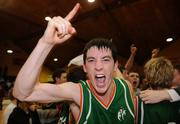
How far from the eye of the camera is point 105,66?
208 cm

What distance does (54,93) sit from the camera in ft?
5.94

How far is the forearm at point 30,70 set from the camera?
1554mm

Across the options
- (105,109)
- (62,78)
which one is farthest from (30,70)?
(62,78)

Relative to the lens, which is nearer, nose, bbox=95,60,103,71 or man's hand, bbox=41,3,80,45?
man's hand, bbox=41,3,80,45

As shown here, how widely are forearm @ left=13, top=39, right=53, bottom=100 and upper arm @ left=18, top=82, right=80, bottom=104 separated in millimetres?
84

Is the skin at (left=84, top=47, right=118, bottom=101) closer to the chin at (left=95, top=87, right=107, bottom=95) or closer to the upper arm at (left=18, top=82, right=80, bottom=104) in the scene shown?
the chin at (left=95, top=87, right=107, bottom=95)

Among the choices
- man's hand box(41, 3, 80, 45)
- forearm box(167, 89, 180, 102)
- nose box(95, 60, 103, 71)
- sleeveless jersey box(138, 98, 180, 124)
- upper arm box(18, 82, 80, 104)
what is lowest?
sleeveless jersey box(138, 98, 180, 124)

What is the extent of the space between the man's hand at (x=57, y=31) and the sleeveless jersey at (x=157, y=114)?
87 cm

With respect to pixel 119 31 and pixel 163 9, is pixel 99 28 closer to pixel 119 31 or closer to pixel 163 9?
pixel 119 31

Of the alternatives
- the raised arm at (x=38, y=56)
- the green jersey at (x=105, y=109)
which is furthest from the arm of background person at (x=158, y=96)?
the raised arm at (x=38, y=56)

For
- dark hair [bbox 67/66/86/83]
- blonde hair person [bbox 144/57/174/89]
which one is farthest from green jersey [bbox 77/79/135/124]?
dark hair [bbox 67/66/86/83]

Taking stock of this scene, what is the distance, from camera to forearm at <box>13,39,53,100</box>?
5.10ft

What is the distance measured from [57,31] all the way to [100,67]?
55cm

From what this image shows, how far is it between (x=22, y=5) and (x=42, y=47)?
687cm
